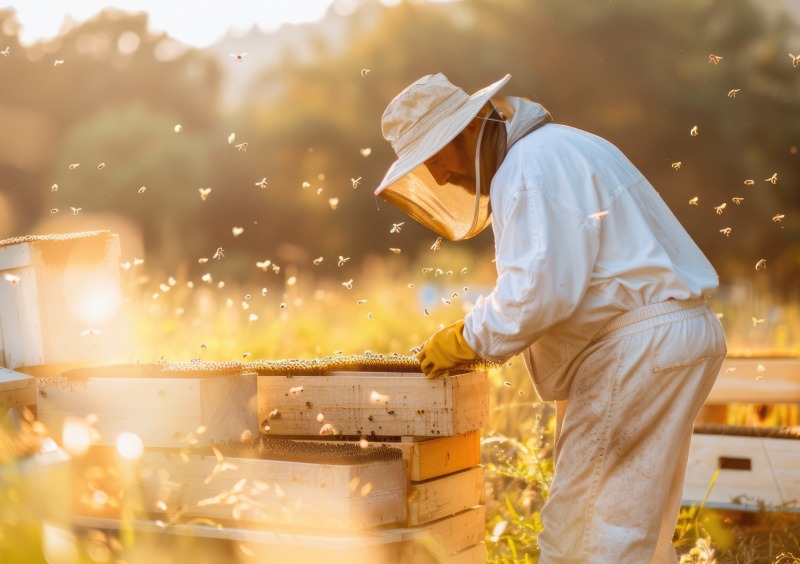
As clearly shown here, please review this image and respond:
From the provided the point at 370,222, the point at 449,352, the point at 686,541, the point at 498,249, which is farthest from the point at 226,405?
the point at 370,222

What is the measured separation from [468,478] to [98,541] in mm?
1362

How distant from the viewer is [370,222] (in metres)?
19.9

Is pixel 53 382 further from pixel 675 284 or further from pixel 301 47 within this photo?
pixel 301 47

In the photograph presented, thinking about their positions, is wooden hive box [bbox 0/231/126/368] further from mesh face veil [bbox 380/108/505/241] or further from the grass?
mesh face veil [bbox 380/108/505/241]

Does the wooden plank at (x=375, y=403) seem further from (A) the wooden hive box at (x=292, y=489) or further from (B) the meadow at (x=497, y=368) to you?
(B) the meadow at (x=497, y=368)

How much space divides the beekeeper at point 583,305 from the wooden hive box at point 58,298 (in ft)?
5.01

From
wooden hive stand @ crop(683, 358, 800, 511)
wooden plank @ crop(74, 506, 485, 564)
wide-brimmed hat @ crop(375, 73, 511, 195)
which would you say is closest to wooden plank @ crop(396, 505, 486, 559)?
wooden plank @ crop(74, 506, 485, 564)

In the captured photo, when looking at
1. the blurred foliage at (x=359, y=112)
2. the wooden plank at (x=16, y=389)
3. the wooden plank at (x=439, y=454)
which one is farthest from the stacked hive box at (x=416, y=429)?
the blurred foliage at (x=359, y=112)

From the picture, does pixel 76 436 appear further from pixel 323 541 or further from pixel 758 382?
pixel 758 382

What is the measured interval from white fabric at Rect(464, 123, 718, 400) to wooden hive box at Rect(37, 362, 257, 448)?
37.2 inches

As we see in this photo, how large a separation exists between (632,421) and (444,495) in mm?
778

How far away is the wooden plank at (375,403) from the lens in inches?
130

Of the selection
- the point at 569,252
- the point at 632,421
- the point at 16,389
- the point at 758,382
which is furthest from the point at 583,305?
the point at 758,382

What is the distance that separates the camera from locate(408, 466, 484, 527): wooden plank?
10.7 ft
